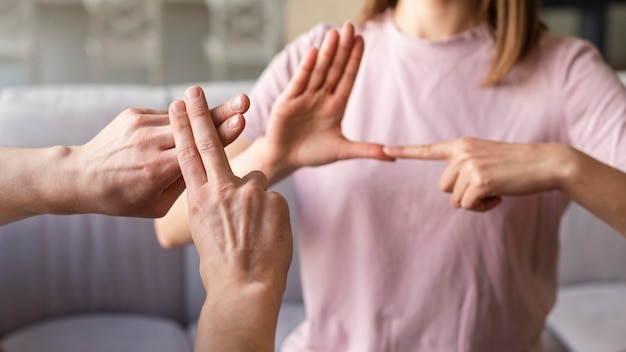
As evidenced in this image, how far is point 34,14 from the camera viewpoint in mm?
5520

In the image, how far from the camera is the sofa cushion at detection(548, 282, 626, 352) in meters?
1.90

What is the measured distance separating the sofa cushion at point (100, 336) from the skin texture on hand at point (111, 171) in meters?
0.96

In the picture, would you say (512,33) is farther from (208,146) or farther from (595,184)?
(208,146)

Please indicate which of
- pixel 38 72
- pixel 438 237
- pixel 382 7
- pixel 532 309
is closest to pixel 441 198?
pixel 438 237

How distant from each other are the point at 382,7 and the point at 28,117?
37.6 inches

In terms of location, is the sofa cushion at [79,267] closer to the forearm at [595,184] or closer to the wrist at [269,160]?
the wrist at [269,160]

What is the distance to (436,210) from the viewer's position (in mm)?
1225

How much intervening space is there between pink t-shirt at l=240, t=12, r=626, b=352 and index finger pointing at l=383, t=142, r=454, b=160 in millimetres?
157

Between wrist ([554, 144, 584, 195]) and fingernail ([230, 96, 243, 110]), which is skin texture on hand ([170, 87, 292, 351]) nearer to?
fingernail ([230, 96, 243, 110])

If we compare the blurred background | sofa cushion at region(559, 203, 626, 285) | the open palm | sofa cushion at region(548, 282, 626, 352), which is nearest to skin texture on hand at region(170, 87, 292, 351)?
the open palm

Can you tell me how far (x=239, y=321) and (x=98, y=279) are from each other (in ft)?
4.52

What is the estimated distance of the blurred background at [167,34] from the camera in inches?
200

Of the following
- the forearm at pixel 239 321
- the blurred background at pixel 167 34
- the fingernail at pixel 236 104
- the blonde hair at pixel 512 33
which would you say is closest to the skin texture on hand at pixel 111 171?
the fingernail at pixel 236 104

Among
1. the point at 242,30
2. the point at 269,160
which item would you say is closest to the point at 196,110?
the point at 269,160
